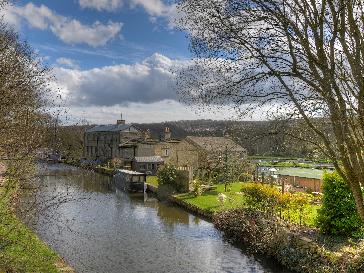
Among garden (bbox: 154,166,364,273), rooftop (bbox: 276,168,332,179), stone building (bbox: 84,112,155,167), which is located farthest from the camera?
stone building (bbox: 84,112,155,167)

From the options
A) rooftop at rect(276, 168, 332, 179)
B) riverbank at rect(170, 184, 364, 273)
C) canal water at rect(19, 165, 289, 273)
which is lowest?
canal water at rect(19, 165, 289, 273)

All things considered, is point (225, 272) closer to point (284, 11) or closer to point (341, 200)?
point (341, 200)

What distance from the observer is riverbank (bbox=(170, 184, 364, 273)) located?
15.3 m

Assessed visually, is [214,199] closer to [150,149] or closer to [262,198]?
[262,198]

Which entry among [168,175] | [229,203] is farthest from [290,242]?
[168,175]

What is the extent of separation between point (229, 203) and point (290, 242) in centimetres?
1093

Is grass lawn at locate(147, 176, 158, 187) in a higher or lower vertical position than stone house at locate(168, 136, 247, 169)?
lower

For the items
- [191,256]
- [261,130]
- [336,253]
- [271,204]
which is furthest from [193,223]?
[261,130]

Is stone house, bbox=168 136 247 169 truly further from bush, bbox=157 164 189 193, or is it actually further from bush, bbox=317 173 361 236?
bush, bbox=317 173 361 236

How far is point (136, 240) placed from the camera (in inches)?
862

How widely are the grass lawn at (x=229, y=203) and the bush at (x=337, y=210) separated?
8.94ft

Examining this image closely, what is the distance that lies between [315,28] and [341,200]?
1332 centimetres


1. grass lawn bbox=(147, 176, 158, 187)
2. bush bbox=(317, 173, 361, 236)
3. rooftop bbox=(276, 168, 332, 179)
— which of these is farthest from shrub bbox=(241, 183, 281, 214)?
grass lawn bbox=(147, 176, 158, 187)

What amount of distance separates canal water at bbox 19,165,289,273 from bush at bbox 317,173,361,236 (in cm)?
296
